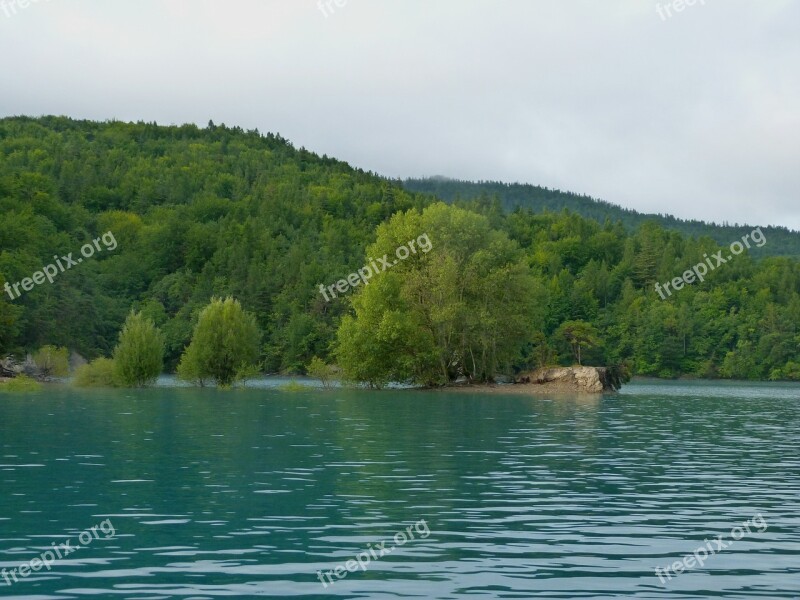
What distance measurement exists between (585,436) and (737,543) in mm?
25635

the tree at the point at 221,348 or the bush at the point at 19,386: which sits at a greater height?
the tree at the point at 221,348

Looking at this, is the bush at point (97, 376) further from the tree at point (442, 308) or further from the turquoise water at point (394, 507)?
the turquoise water at point (394, 507)

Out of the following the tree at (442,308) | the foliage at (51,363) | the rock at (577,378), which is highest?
the tree at (442,308)

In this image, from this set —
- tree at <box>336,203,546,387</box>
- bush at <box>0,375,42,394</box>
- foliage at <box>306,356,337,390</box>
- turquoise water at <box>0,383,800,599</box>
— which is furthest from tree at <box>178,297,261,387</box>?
turquoise water at <box>0,383,800,599</box>

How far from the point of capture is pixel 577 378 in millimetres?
96312

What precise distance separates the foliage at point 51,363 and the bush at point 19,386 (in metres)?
11.8

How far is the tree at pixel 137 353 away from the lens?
9112cm

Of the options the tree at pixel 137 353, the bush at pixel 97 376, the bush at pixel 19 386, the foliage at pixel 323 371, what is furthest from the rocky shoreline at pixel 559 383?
the bush at pixel 19 386

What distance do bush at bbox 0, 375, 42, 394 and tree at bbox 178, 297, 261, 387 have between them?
1346cm

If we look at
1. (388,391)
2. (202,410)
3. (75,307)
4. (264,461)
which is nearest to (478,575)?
(264,461)

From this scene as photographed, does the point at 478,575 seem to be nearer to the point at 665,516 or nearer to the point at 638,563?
the point at 638,563

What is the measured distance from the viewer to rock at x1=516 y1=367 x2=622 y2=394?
95500 mm

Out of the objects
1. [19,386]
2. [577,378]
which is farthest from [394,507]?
[577,378]

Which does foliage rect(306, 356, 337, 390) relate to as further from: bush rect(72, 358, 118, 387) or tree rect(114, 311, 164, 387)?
bush rect(72, 358, 118, 387)
